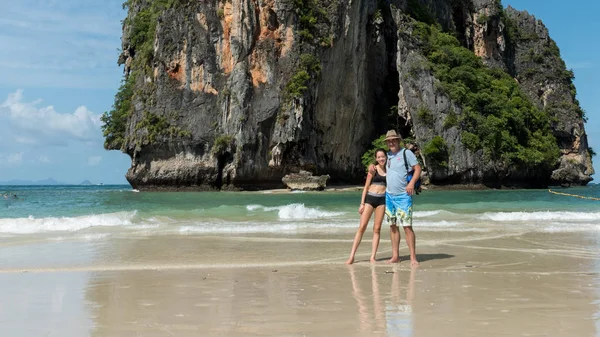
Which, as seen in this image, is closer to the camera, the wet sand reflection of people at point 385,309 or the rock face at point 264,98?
the wet sand reflection of people at point 385,309

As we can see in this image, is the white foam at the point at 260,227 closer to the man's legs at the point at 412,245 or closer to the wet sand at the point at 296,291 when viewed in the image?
the wet sand at the point at 296,291

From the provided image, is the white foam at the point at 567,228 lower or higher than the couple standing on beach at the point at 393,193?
lower

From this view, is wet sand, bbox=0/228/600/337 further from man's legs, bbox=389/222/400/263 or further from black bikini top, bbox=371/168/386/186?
black bikini top, bbox=371/168/386/186

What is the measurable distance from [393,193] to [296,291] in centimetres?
258

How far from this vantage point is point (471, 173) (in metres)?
41.8

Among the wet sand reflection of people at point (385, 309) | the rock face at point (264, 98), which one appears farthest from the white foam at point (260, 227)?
the rock face at point (264, 98)

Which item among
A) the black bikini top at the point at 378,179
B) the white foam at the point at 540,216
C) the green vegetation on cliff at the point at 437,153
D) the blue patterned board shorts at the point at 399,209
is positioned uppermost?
the green vegetation on cliff at the point at 437,153

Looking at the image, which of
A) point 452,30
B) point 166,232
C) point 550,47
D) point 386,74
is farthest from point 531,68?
point 166,232

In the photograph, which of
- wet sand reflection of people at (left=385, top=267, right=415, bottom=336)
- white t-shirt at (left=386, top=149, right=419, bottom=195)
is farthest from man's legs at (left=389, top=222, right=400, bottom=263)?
wet sand reflection of people at (left=385, top=267, right=415, bottom=336)

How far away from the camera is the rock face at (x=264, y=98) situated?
1609 inches

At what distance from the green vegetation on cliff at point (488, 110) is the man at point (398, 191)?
117 ft

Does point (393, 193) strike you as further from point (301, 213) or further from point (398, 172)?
point (301, 213)

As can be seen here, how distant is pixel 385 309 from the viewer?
4.80m

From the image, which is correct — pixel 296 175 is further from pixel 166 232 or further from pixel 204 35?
pixel 166 232
